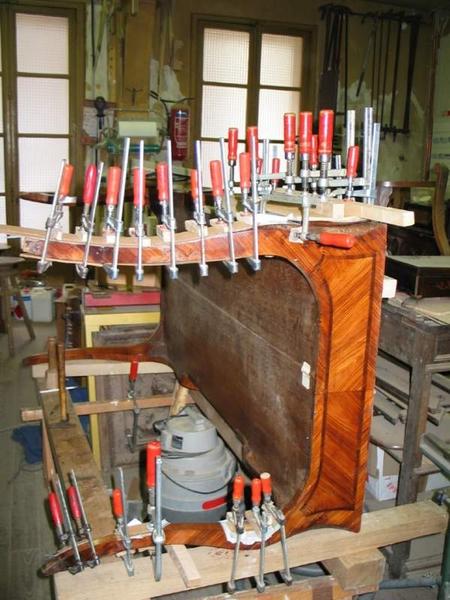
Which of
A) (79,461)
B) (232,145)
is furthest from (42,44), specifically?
(79,461)

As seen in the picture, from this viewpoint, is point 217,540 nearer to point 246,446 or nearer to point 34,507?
point 246,446

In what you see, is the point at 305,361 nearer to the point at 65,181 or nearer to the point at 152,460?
the point at 152,460

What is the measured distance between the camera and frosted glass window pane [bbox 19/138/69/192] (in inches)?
226

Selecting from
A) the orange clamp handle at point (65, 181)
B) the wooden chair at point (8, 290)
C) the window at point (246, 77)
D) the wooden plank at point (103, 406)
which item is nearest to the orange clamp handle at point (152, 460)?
the orange clamp handle at point (65, 181)

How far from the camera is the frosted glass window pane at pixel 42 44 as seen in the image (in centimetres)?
545

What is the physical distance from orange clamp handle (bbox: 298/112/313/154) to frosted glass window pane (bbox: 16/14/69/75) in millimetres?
5008

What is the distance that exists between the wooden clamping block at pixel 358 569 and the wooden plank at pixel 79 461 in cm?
49

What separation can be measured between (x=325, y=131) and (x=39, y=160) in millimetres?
5118

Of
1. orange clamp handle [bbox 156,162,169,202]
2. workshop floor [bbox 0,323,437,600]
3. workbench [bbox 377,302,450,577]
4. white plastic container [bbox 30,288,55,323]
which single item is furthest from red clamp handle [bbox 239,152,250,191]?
white plastic container [bbox 30,288,55,323]

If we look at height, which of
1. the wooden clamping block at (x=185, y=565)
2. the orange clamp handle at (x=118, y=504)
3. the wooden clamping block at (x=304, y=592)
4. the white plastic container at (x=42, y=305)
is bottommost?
the white plastic container at (x=42, y=305)

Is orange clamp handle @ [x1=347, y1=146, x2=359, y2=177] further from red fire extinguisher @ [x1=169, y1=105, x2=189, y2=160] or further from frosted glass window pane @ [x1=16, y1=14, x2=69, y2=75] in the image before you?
frosted glass window pane @ [x1=16, y1=14, x2=69, y2=75]

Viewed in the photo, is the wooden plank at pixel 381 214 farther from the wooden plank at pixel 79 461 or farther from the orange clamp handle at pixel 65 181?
the wooden plank at pixel 79 461

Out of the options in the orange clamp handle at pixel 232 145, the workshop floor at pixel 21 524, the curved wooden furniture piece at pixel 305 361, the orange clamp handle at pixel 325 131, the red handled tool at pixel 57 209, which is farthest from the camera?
the workshop floor at pixel 21 524

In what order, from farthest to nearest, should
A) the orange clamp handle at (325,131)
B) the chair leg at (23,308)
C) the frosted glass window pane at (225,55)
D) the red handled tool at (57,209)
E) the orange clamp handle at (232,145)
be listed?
the frosted glass window pane at (225,55) < the chair leg at (23,308) < the orange clamp handle at (232,145) < the orange clamp handle at (325,131) < the red handled tool at (57,209)
